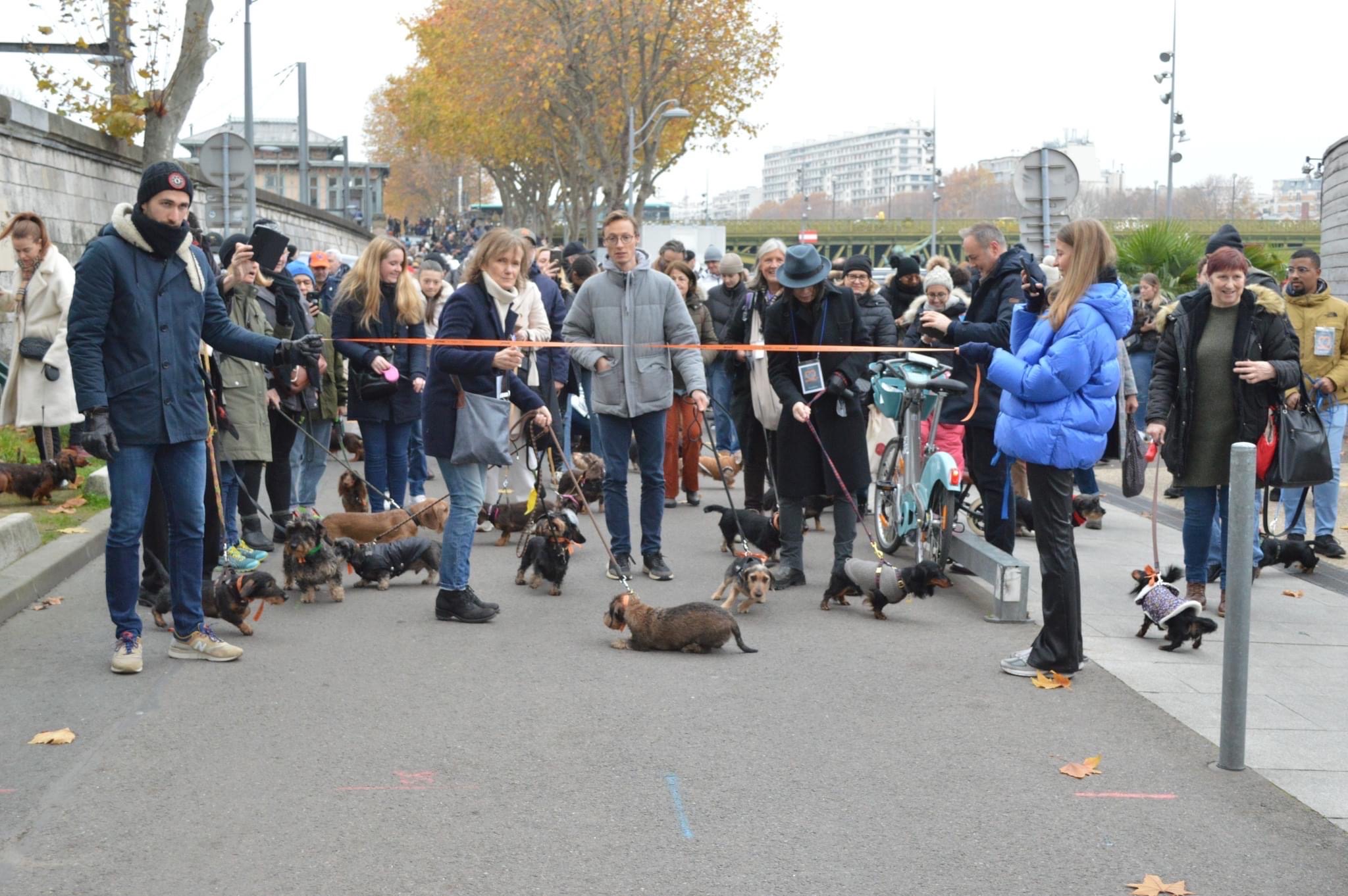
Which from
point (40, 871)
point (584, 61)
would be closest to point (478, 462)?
point (40, 871)

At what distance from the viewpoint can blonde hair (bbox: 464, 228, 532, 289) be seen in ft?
26.0

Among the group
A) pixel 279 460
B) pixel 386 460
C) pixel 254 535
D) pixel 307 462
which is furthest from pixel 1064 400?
pixel 307 462

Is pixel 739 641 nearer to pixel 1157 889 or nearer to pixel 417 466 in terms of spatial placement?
pixel 1157 889

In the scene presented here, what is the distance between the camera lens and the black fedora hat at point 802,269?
867 cm

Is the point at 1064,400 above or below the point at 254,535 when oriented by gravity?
above

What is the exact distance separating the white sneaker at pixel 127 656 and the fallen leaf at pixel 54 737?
898 millimetres

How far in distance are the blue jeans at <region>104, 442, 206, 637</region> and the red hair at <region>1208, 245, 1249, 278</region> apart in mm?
5389

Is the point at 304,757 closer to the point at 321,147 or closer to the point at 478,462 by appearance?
the point at 478,462

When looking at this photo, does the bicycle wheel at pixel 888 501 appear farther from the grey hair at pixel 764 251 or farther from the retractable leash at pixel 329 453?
the retractable leash at pixel 329 453

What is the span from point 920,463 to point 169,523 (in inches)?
189

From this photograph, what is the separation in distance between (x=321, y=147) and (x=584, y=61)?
6875 cm

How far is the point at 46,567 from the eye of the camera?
8.73 m

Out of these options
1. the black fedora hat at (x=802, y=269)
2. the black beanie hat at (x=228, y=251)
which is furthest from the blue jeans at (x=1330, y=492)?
the black beanie hat at (x=228, y=251)

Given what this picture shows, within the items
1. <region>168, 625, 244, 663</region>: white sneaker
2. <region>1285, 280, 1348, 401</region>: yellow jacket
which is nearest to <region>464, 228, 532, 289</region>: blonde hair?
<region>168, 625, 244, 663</region>: white sneaker
